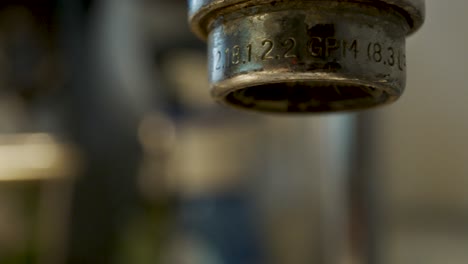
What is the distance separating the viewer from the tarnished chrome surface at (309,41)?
0.67ft

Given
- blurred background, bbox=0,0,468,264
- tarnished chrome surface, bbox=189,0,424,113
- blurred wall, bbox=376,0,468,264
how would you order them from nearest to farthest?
tarnished chrome surface, bbox=189,0,424,113 → blurred wall, bbox=376,0,468,264 → blurred background, bbox=0,0,468,264

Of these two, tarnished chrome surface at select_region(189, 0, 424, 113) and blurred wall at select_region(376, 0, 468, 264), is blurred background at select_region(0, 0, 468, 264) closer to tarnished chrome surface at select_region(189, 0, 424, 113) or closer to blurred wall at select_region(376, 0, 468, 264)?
blurred wall at select_region(376, 0, 468, 264)

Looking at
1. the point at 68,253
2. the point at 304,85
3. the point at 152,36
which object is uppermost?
the point at 152,36

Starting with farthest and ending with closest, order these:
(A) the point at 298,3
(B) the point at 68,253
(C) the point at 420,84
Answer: (B) the point at 68,253 → (C) the point at 420,84 → (A) the point at 298,3

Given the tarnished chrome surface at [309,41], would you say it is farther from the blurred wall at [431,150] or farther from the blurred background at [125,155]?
the blurred background at [125,155]

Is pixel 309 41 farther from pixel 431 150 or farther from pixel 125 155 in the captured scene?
pixel 125 155

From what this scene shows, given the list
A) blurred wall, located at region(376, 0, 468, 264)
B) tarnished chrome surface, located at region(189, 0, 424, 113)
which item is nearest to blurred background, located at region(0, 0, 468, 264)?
blurred wall, located at region(376, 0, 468, 264)

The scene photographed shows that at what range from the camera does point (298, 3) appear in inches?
8.2

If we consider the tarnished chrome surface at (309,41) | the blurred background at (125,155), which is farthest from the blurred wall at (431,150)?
the tarnished chrome surface at (309,41)

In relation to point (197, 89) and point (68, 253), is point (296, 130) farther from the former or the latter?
point (68, 253)

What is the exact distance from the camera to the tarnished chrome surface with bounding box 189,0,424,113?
205 millimetres

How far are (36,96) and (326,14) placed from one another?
70 cm

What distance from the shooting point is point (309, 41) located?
0.68 ft

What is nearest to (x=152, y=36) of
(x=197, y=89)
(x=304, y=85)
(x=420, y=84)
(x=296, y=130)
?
(x=197, y=89)
